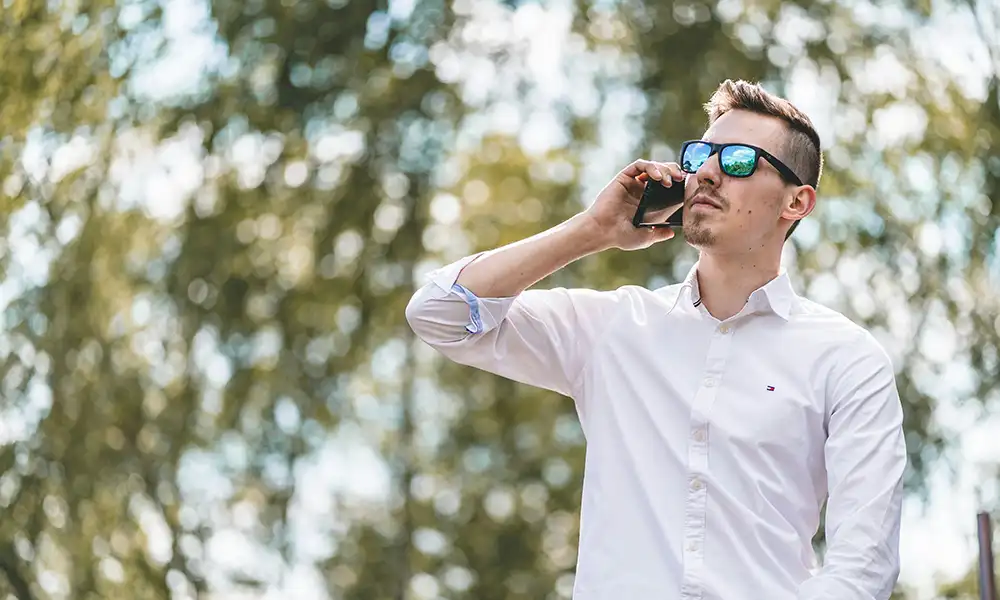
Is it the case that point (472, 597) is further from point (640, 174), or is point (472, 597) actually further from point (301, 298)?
point (640, 174)

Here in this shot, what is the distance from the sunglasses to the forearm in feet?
0.61

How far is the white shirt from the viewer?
2.02 m

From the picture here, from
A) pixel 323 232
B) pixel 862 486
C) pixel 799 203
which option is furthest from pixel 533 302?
pixel 323 232

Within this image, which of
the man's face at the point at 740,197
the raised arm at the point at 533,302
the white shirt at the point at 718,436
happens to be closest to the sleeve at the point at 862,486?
the white shirt at the point at 718,436

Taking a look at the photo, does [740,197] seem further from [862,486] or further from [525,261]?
[862,486]

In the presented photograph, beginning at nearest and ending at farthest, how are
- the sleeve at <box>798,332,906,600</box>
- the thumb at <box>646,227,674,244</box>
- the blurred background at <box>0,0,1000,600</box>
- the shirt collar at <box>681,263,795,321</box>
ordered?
the sleeve at <box>798,332,906,600</box>, the shirt collar at <box>681,263,795,321</box>, the thumb at <box>646,227,674,244</box>, the blurred background at <box>0,0,1000,600</box>

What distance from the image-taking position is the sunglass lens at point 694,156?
2.31 m

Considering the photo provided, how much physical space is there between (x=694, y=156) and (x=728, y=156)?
2.1 inches

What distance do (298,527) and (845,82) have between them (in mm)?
3727

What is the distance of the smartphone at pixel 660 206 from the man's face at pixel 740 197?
0.06 feet

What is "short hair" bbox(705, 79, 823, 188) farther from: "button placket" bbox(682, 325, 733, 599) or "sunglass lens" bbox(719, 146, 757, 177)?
"button placket" bbox(682, 325, 733, 599)

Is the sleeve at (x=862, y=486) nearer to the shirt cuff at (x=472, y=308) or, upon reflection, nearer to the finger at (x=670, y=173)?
the finger at (x=670, y=173)

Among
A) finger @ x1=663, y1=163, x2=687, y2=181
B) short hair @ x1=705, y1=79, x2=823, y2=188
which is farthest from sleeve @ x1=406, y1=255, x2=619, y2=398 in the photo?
short hair @ x1=705, y1=79, x2=823, y2=188

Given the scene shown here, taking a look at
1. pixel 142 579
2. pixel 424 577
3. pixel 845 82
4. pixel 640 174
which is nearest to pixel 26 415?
pixel 142 579
